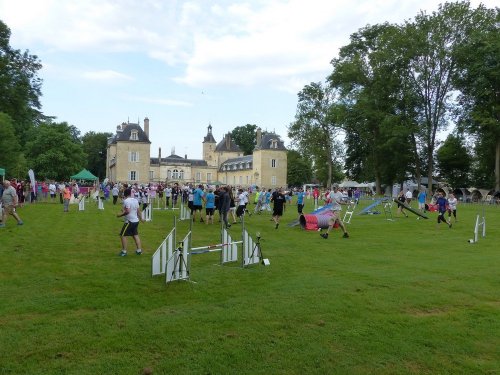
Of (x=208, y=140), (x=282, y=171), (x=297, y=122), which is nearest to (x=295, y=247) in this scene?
(x=297, y=122)

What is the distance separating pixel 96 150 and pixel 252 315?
108 meters

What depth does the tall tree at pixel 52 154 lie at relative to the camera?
223 ft

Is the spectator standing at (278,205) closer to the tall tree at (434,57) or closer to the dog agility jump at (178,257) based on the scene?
the dog agility jump at (178,257)

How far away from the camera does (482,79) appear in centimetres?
3994

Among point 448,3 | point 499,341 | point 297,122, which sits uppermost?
point 448,3

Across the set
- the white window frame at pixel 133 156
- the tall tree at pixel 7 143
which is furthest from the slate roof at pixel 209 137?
the tall tree at pixel 7 143

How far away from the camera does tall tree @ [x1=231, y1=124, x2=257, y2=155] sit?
115750mm

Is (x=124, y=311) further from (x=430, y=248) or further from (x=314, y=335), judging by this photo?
(x=430, y=248)

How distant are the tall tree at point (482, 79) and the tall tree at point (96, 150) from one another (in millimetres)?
84825

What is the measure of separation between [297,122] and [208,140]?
52469 mm

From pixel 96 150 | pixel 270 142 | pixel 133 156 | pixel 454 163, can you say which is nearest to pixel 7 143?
pixel 133 156

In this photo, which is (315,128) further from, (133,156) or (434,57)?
(133,156)

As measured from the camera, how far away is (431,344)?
19.0ft

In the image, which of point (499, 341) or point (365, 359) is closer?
point (365, 359)
